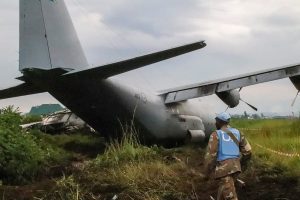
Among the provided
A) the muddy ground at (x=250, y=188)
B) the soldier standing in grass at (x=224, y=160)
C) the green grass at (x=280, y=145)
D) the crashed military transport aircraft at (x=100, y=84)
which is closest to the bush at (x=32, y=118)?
the crashed military transport aircraft at (x=100, y=84)

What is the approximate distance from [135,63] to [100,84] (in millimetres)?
1834

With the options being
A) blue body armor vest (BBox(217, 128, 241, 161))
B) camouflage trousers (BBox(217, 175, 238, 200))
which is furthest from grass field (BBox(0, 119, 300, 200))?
blue body armor vest (BBox(217, 128, 241, 161))

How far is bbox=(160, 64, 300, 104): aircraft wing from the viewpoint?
16.9m

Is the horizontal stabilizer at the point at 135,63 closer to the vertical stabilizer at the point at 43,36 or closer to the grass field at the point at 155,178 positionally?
the vertical stabilizer at the point at 43,36

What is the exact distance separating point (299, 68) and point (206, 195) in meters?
7.77

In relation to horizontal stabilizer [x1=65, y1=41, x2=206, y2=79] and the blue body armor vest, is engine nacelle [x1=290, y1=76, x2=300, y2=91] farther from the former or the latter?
the blue body armor vest

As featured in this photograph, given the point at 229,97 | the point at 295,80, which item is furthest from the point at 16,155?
the point at 295,80

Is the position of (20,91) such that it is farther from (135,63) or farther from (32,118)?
(32,118)

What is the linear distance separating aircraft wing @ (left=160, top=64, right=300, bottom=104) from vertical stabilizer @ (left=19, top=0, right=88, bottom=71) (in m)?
4.75

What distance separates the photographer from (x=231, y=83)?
56.9ft

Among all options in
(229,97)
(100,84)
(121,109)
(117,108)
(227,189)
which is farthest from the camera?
(229,97)

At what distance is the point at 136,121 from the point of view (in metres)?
16.9

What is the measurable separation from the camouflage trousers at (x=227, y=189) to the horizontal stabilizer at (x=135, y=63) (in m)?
5.39

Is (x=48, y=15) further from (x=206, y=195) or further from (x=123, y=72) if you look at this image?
(x=206, y=195)
